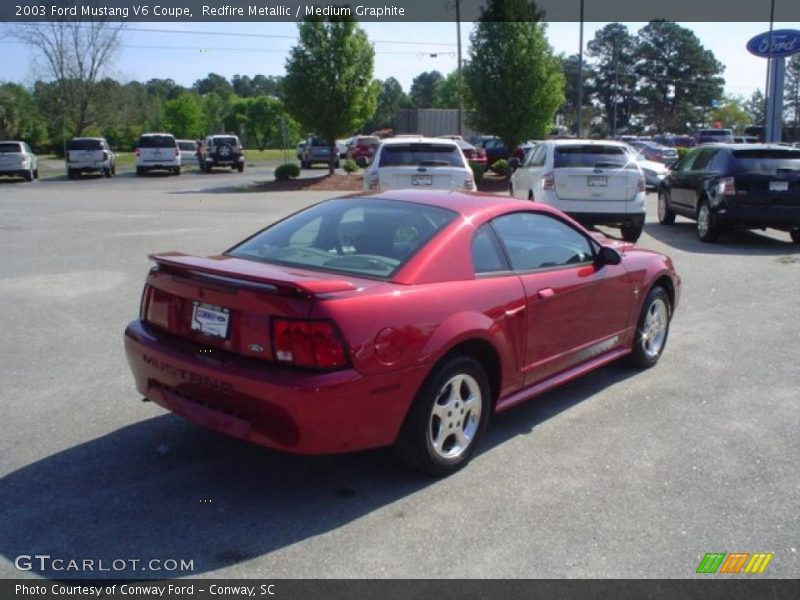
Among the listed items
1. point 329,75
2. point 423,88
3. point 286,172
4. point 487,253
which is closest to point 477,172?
point 329,75

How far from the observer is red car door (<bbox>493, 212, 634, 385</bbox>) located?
15.9ft

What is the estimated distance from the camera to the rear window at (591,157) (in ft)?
41.4

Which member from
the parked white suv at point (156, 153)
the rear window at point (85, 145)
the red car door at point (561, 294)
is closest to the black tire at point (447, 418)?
the red car door at point (561, 294)

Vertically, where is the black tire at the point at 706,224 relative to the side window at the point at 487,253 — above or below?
below

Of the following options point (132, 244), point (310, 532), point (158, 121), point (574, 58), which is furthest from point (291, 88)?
point (574, 58)

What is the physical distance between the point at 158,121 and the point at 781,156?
67.9 meters

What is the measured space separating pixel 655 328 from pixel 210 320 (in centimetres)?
377

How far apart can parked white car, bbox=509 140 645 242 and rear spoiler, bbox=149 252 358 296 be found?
8850 millimetres

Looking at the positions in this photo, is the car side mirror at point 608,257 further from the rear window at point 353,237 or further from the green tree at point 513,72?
the green tree at point 513,72

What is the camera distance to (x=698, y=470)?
4410 millimetres

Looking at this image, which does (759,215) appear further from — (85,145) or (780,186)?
(85,145)

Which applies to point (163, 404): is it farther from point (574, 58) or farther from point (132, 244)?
point (574, 58)

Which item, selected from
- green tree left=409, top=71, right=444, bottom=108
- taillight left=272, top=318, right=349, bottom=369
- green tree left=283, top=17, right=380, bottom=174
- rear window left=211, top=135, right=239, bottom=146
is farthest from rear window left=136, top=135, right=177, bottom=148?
green tree left=409, top=71, right=444, bottom=108

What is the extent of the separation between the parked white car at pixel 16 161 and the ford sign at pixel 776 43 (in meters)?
30.5
